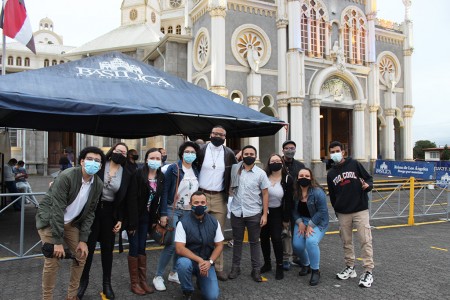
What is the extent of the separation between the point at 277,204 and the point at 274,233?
0.46 metres

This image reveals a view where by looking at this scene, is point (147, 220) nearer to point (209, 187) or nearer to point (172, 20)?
point (209, 187)

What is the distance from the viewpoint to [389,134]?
27344 mm

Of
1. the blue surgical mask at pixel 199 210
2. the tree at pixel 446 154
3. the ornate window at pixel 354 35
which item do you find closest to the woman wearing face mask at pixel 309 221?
the blue surgical mask at pixel 199 210

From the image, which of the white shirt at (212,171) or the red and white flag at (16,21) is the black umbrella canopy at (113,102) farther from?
the red and white flag at (16,21)

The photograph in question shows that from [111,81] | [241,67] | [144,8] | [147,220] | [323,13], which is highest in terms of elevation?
[144,8]

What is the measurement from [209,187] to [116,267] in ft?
7.15

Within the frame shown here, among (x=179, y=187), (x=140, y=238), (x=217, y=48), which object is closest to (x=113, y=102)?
(x=179, y=187)

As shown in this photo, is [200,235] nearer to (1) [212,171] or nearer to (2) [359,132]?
(1) [212,171]

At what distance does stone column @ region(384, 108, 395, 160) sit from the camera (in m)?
27.1

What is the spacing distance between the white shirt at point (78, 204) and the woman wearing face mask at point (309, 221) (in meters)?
3.18

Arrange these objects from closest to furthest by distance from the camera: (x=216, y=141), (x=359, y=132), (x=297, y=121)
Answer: (x=216, y=141), (x=297, y=121), (x=359, y=132)

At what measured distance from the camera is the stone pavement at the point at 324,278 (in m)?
4.96

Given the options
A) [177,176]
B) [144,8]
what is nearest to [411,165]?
[177,176]

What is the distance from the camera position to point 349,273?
18.3 ft
